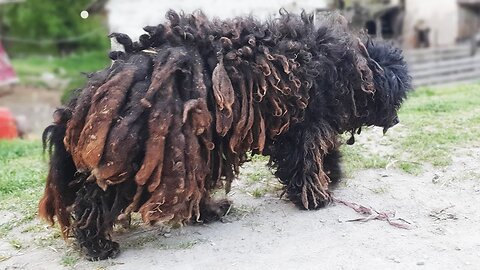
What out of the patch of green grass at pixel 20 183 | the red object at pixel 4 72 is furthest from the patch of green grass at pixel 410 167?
the red object at pixel 4 72

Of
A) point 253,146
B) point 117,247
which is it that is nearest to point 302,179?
point 253,146

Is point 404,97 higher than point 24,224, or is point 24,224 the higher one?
point 404,97

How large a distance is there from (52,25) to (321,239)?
2822cm

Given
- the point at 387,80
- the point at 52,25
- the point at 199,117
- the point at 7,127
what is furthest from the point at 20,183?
the point at 52,25

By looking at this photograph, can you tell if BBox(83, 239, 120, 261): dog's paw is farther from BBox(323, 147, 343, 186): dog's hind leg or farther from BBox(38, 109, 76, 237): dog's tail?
BBox(323, 147, 343, 186): dog's hind leg

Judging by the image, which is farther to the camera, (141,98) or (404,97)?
(404,97)

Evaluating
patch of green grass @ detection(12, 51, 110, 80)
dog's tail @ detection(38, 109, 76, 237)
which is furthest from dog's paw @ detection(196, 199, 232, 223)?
patch of green grass @ detection(12, 51, 110, 80)

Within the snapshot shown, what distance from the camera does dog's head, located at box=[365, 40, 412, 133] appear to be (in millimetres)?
5031

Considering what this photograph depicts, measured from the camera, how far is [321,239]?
4.28 m

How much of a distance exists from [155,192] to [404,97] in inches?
90.2

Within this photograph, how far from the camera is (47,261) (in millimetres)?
4312

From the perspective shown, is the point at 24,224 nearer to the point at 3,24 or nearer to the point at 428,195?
the point at 428,195

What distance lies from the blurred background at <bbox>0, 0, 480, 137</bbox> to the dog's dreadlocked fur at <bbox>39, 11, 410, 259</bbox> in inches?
38.7

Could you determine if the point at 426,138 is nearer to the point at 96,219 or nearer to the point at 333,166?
the point at 333,166
